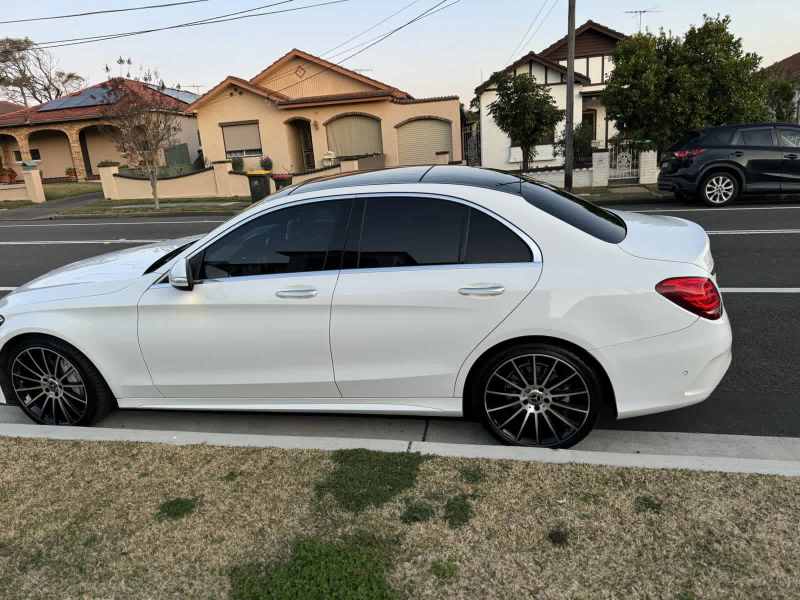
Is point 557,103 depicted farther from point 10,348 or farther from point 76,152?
point 10,348

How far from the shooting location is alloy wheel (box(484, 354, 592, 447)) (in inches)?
135

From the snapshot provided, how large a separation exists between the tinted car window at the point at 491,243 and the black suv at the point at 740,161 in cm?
1120

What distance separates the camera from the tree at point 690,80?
16.0 metres

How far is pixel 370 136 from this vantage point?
26.1 metres

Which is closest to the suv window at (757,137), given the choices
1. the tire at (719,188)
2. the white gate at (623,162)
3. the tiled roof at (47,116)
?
the tire at (719,188)

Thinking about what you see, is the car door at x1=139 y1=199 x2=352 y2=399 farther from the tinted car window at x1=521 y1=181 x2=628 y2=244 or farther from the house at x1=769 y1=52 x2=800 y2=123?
the house at x1=769 y1=52 x2=800 y2=123

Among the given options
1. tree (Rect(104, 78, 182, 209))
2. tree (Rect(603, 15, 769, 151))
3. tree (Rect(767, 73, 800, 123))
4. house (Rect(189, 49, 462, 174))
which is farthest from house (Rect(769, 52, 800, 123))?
tree (Rect(104, 78, 182, 209))

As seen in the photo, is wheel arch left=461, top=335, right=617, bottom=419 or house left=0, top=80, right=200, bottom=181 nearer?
wheel arch left=461, top=335, right=617, bottom=419

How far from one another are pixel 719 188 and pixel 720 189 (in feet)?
0.11

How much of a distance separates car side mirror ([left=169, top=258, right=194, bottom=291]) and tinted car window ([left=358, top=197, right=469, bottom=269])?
1038mm

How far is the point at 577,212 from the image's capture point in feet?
12.4

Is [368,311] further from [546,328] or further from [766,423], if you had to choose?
[766,423]

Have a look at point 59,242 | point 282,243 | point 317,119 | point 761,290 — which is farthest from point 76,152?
point 761,290

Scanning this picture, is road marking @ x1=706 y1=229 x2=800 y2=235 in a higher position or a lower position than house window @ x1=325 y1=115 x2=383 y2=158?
lower
